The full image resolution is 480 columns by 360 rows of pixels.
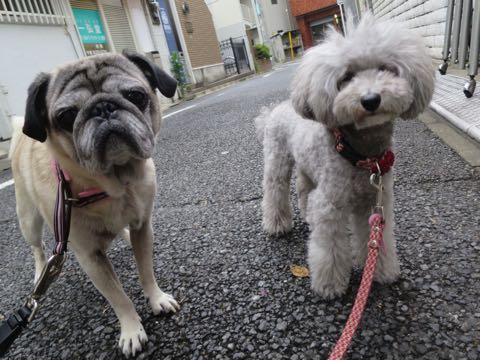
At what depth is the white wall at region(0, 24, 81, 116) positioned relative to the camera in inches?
412

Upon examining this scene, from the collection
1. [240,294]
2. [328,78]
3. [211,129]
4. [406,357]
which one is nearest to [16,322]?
[240,294]

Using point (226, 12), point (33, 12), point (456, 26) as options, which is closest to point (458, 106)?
point (456, 26)

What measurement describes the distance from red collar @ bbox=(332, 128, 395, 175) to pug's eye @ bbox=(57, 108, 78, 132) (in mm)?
1306

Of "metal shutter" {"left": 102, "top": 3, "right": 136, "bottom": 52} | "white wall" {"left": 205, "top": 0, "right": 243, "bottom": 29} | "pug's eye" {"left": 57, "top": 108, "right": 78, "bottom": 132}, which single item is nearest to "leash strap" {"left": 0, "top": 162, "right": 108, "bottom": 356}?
"pug's eye" {"left": 57, "top": 108, "right": 78, "bottom": 132}

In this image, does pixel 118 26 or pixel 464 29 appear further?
pixel 118 26

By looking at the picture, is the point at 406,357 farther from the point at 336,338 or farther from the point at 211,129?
the point at 211,129

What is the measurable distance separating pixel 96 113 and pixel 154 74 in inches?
19.0

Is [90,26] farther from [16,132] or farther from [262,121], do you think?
[262,121]

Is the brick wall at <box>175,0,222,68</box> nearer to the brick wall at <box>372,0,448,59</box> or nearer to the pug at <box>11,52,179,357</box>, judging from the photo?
the brick wall at <box>372,0,448,59</box>

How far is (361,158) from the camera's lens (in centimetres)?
189

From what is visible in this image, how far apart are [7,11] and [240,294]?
1234 centimetres

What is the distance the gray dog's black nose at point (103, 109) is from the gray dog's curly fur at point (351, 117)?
3.12ft

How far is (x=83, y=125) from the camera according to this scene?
1724 mm

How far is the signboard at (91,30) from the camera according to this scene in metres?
14.2
